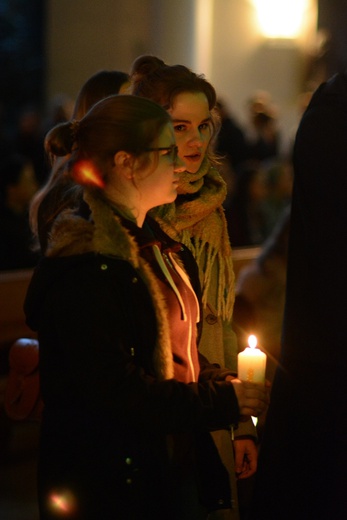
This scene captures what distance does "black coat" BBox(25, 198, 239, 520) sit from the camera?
7.13 ft

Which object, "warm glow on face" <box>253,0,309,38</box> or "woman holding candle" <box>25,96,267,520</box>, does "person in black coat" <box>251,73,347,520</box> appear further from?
"warm glow on face" <box>253,0,309,38</box>

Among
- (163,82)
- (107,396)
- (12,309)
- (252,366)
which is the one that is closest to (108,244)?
(107,396)

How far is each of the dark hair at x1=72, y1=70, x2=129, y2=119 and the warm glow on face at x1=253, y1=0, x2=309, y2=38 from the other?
9624 mm

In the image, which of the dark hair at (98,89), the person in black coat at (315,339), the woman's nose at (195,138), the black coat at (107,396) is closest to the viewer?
the black coat at (107,396)

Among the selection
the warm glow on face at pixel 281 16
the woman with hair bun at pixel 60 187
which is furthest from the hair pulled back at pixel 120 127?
the warm glow on face at pixel 281 16

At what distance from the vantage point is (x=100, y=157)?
228 centimetres

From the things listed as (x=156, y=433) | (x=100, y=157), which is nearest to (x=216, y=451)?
(x=156, y=433)

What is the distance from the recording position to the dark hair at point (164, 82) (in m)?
2.78

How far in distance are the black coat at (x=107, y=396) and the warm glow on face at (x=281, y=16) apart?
11022 millimetres

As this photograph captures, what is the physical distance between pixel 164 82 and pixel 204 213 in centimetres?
38

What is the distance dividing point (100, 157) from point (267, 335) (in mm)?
3145

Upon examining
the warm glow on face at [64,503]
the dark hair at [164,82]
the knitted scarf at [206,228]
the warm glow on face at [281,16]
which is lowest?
the warm glow on face at [64,503]

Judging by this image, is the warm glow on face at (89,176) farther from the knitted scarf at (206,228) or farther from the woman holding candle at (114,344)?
the knitted scarf at (206,228)

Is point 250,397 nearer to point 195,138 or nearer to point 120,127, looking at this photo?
point 120,127
